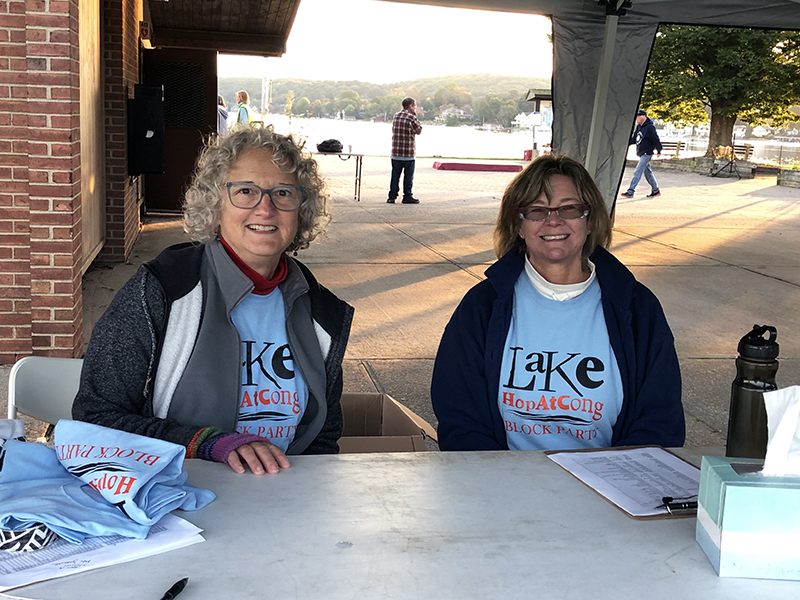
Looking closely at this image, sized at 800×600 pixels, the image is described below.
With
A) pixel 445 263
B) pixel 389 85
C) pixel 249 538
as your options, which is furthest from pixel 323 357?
pixel 389 85

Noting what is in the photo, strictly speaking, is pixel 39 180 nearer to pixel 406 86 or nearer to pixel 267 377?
pixel 267 377

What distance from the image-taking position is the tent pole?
7449 millimetres

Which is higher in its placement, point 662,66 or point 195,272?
point 662,66

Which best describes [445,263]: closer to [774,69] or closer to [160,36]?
[160,36]

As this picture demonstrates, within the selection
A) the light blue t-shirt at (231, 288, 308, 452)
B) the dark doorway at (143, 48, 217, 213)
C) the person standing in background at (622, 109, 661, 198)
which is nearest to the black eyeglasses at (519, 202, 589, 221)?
the light blue t-shirt at (231, 288, 308, 452)

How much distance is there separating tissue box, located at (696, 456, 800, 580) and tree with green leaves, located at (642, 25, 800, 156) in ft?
83.2

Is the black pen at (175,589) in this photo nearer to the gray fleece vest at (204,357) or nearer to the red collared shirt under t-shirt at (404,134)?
the gray fleece vest at (204,357)

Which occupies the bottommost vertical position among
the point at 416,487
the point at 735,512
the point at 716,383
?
the point at 716,383

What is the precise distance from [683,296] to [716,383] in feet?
8.12

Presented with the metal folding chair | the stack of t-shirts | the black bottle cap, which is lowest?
the metal folding chair

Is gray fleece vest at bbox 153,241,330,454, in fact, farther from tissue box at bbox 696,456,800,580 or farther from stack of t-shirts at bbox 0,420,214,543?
tissue box at bbox 696,456,800,580

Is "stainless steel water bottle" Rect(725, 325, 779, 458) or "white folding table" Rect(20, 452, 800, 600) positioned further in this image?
"stainless steel water bottle" Rect(725, 325, 779, 458)

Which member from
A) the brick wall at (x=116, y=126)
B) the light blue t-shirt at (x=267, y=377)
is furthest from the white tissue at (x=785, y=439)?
the brick wall at (x=116, y=126)

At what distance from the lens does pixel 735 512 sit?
138 cm
